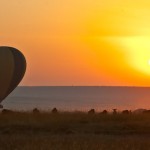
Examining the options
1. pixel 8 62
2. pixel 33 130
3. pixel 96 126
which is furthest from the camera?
pixel 8 62

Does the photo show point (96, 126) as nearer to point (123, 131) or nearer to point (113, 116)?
point (123, 131)

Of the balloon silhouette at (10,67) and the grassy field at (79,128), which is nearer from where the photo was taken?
the grassy field at (79,128)

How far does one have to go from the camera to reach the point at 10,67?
157 ft

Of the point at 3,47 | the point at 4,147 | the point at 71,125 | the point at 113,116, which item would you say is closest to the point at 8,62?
the point at 3,47

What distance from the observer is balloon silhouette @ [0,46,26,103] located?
157ft

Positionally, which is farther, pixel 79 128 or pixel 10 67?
pixel 10 67

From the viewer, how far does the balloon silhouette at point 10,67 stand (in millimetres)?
47719

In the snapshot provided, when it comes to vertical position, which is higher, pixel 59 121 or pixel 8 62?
pixel 8 62

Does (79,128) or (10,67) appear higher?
(10,67)

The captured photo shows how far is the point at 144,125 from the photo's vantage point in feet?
110

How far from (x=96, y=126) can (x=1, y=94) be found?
18.2 metres

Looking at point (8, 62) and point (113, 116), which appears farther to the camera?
point (8, 62)

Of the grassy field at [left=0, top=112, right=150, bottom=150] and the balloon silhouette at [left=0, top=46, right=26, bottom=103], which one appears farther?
the balloon silhouette at [left=0, top=46, right=26, bottom=103]

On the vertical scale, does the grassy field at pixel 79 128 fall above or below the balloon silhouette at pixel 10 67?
below
